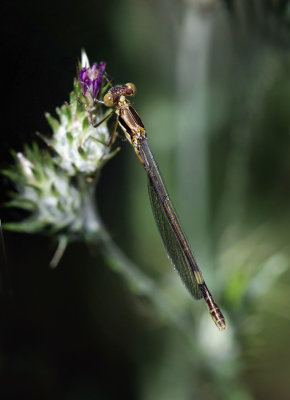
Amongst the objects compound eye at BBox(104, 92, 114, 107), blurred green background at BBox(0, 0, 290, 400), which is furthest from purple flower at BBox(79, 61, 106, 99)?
blurred green background at BBox(0, 0, 290, 400)

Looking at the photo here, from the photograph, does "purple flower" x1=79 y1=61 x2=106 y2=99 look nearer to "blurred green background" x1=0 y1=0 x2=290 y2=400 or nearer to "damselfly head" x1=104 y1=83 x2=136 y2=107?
"damselfly head" x1=104 y1=83 x2=136 y2=107

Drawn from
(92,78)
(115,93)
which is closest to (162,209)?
(115,93)

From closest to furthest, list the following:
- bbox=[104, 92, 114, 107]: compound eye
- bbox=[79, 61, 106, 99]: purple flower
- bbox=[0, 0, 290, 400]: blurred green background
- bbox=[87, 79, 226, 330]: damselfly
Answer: bbox=[79, 61, 106, 99]: purple flower < bbox=[104, 92, 114, 107]: compound eye < bbox=[87, 79, 226, 330]: damselfly < bbox=[0, 0, 290, 400]: blurred green background

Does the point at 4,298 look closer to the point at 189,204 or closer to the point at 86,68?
the point at 189,204

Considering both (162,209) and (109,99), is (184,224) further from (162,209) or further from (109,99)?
(109,99)

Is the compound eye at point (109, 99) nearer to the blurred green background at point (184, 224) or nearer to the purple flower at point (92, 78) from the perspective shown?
the purple flower at point (92, 78)

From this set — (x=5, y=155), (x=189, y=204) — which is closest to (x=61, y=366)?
(x=189, y=204)
